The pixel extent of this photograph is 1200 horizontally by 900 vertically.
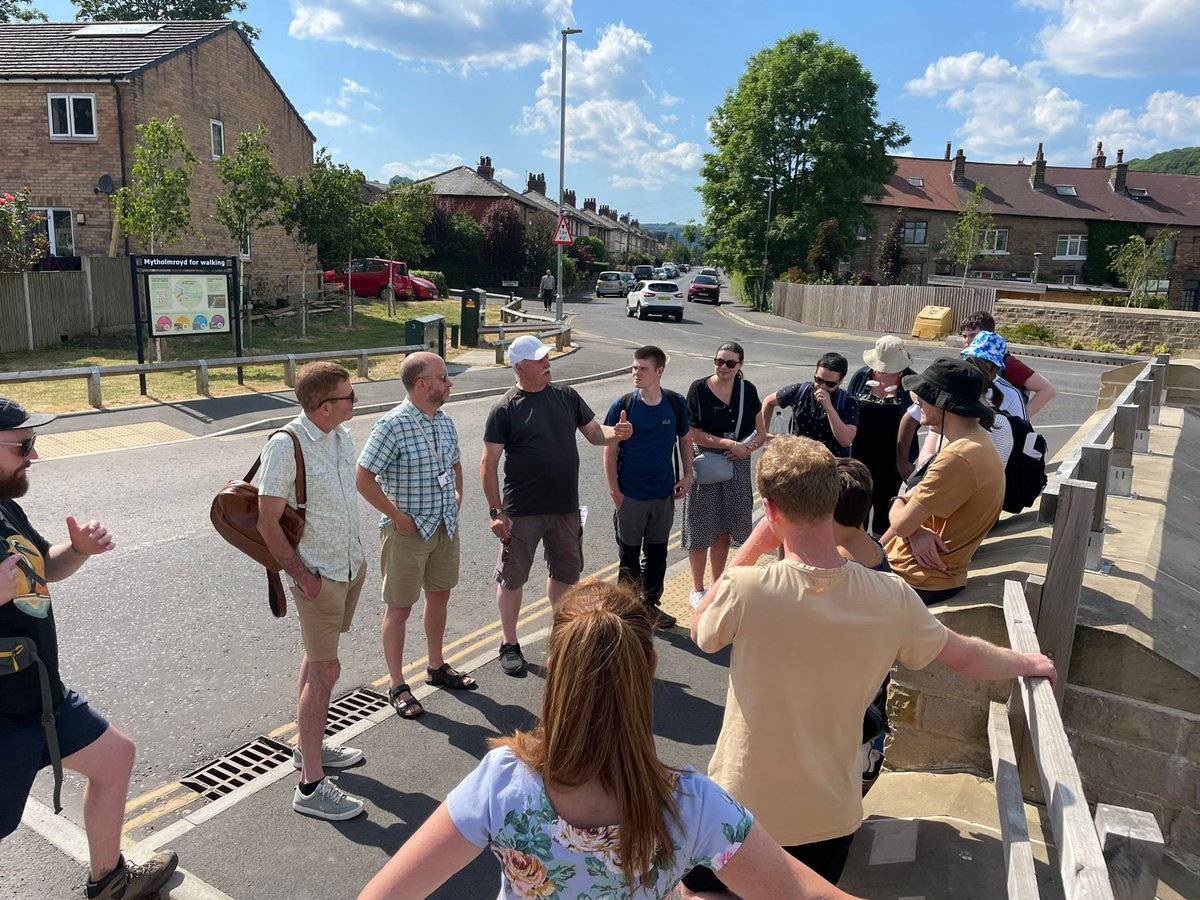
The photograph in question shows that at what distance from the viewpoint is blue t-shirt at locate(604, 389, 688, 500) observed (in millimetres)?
6020

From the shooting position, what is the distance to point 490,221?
50062 mm

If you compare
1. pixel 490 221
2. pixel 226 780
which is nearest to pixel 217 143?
pixel 490 221

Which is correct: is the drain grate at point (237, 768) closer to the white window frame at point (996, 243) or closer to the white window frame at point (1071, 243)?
the white window frame at point (996, 243)

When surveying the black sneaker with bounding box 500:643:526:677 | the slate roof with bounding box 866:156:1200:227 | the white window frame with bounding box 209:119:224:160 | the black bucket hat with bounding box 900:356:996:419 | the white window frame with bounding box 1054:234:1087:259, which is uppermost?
the slate roof with bounding box 866:156:1200:227

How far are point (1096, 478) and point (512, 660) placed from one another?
3613 millimetres

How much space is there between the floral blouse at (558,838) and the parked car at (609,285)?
174 ft

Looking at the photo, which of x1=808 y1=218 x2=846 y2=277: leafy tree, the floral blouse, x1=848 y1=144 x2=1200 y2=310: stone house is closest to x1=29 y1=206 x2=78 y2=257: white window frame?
the floral blouse

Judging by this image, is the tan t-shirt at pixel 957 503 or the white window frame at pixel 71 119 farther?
the white window frame at pixel 71 119

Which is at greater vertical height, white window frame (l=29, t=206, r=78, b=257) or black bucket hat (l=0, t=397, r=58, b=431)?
white window frame (l=29, t=206, r=78, b=257)

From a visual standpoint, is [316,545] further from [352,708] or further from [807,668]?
[807,668]

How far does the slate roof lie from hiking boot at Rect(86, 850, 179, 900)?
52871mm

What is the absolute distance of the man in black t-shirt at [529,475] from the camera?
542cm

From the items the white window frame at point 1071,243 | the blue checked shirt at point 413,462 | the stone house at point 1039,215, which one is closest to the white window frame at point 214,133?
the blue checked shirt at point 413,462

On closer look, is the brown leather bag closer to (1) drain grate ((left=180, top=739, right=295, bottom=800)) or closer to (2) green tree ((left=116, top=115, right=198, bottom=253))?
(1) drain grate ((left=180, top=739, right=295, bottom=800))
